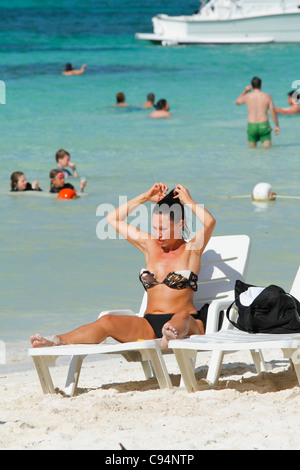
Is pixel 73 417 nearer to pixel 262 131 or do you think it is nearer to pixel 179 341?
pixel 179 341

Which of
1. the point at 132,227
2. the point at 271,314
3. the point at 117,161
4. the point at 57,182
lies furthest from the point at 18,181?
the point at 271,314

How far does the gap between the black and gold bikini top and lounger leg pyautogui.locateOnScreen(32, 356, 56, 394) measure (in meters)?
0.73

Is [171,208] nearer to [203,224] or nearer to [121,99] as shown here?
[203,224]

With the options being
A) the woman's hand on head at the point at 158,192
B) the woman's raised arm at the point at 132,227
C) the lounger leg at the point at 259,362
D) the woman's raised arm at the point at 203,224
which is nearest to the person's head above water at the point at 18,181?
the woman's raised arm at the point at 132,227

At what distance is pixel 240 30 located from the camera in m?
45.7

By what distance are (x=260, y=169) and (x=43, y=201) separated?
461 centimetres

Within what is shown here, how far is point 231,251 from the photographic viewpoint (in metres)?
5.34

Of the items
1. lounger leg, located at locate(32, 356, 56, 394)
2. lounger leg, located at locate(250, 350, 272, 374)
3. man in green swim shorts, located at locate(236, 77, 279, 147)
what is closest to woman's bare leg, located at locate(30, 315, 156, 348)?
lounger leg, located at locate(32, 356, 56, 394)

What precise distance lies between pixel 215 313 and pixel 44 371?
954 mm

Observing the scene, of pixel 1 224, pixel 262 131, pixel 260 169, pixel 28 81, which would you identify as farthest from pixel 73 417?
pixel 28 81

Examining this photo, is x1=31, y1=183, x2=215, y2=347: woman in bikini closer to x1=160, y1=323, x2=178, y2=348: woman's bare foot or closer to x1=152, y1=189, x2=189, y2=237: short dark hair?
x1=152, y1=189, x2=189, y2=237: short dark hair

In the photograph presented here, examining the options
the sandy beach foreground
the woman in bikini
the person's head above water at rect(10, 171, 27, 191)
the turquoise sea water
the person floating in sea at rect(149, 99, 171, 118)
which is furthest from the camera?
the person floating in sea at rect(149, 99, 171, 118)

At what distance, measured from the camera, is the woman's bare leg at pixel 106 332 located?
4516 mm

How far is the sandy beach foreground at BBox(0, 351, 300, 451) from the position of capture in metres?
3.65
